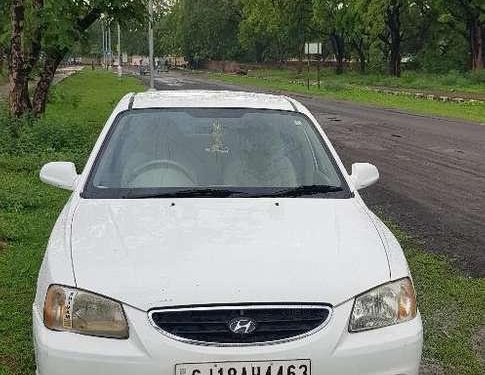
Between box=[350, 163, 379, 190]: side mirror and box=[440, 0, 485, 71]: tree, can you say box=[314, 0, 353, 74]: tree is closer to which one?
box=[440, 0, 485, 71]: tree

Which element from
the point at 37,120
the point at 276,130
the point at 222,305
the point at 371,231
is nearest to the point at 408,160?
the point at 37,120

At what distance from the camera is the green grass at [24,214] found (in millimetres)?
4586

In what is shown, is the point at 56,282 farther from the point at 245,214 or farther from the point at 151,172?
the point at 151,172

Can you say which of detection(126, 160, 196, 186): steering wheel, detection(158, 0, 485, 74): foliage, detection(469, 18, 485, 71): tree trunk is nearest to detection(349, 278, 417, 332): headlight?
detection(126, 160, 196, 186): steering wheel

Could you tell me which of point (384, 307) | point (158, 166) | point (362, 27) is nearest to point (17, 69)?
point (158, 166)

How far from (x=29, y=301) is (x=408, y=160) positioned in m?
9.28

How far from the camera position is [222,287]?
297 cm

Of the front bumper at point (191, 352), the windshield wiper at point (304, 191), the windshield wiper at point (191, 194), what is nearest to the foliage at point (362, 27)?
the windshield wiper at point (304, 191)

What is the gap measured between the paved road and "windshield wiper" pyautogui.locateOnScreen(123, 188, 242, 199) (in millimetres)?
3015

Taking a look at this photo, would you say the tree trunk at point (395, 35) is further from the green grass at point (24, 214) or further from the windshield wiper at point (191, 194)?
the windshield wiper at point (191, 194)

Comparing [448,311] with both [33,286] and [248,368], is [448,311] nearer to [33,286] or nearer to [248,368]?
[248,368]

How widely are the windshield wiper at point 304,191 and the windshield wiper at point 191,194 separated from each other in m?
0.22

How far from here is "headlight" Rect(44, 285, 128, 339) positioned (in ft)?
9.79

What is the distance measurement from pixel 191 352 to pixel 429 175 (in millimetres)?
9118
